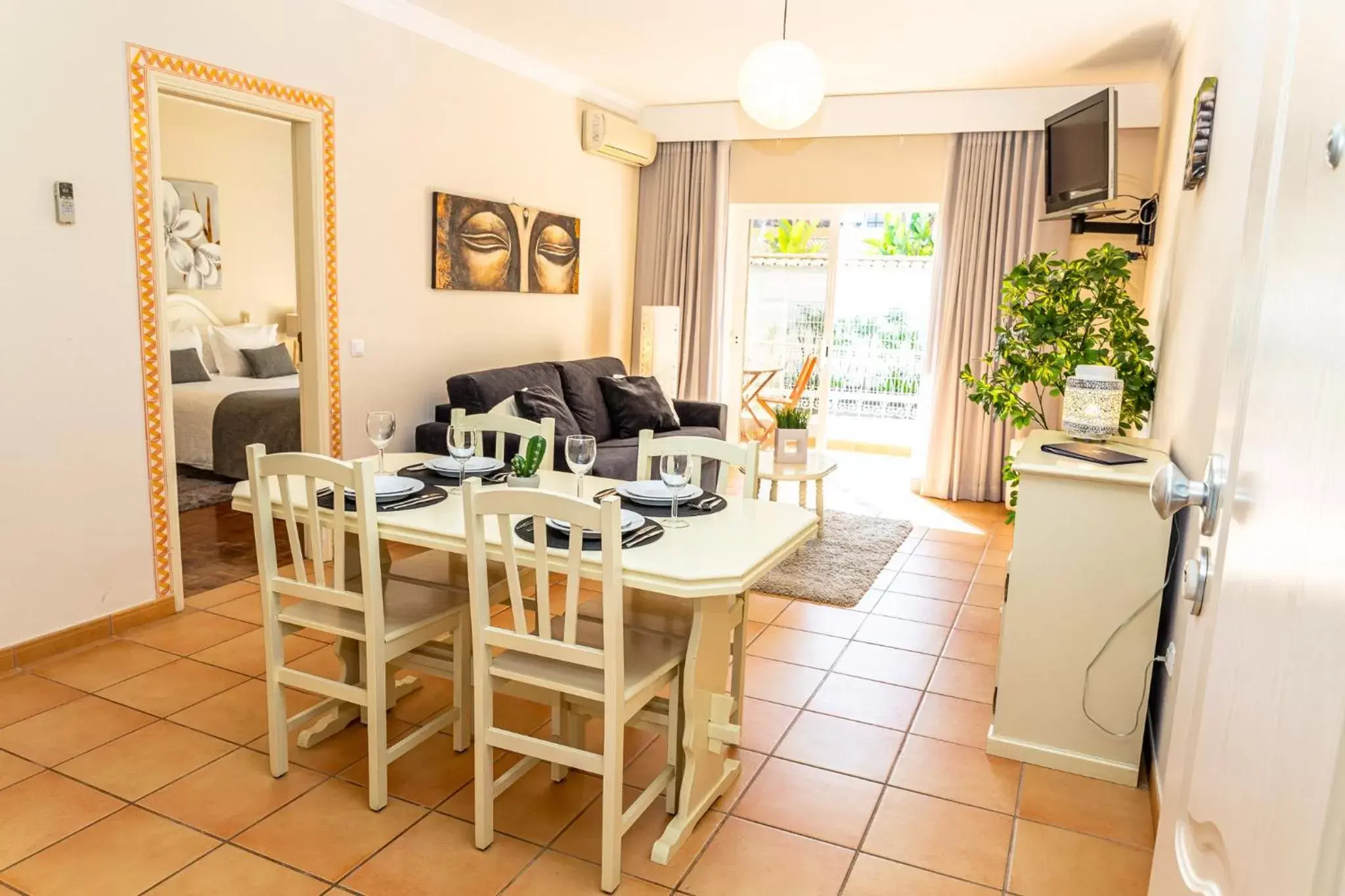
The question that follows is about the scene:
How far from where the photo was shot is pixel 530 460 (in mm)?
2662

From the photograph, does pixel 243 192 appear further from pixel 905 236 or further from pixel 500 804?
pixel 500 804

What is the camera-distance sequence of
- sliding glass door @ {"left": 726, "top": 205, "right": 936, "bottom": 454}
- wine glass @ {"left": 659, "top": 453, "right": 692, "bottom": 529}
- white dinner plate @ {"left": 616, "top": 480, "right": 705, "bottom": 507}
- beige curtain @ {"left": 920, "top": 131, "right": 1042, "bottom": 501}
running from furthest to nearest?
1. sliding glass door @ {"left": 726, "top": 205, "right": 936, "bottom": 454}
2. beige curtain @ {"left": 920, "top": 131, "right": 1042, "bottom": 501}
3. white dinner plate @ {"left": 616, "top": 480, "right": 705, "bottom": 507}
4. wine glass @ {"left": 659, "top": 453, "right": 692, "bottom": 529}

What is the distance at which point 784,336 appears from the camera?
729 centimetres

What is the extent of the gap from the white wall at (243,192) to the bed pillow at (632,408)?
322 cm

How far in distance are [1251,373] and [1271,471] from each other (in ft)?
0.57

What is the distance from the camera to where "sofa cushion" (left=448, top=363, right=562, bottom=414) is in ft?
15.6

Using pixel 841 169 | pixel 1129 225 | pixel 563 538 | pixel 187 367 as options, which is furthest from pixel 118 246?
pixel 841 169

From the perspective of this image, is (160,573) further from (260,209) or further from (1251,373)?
(260,209)

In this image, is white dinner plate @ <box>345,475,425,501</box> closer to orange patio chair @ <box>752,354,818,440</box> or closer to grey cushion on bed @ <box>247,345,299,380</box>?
orange patio chair @ <box>752,354,818,440</box>

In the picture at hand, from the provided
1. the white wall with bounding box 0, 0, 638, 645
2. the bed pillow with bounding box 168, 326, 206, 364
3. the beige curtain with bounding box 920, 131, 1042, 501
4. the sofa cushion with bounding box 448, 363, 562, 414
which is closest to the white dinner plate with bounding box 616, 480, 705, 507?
the white wall with bounding box 0, 0, 638, 645

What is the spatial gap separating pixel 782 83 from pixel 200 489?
4.27 metres

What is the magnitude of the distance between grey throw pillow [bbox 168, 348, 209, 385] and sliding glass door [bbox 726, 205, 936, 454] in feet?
12.8

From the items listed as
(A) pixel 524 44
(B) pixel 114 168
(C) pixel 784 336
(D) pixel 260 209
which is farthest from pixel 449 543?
(D) pixel 260 209

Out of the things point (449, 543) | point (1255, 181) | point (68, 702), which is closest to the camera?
point (1255, 181)
